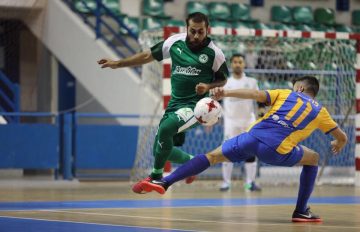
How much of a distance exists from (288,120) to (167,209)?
7.63 feet

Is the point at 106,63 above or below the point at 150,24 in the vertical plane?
below

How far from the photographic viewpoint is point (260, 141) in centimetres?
809

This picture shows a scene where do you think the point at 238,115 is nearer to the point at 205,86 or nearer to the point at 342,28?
the point at 205,86

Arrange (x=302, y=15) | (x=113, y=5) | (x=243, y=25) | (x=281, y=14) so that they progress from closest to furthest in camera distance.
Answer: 1. (x=113, y=5)
2. (x=243, y=25)
3. (x=281, y=14)
4. (x=302, y=15)

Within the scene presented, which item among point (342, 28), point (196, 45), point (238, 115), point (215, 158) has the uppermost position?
point (342, 28)

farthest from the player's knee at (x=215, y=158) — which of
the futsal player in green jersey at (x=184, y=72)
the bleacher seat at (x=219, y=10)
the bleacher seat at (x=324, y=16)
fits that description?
the bleacher seat at (x=324, y=16)

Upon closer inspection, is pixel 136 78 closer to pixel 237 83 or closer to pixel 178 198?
pixel 237 83

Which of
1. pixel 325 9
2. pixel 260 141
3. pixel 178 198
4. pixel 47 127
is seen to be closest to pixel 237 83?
pixel 178 198

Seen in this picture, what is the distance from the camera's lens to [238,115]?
14.7 metres

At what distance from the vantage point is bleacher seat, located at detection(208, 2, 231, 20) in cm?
2262

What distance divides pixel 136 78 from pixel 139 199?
6.89m

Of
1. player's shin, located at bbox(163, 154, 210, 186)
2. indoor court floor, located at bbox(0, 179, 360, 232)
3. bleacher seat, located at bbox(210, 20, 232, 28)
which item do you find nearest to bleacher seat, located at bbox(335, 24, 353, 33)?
bleacher seat, located at bbox(210, 20, 232, 28)

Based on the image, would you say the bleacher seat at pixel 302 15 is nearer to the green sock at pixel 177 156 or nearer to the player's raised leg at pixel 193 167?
the green sock at pixel 177 156

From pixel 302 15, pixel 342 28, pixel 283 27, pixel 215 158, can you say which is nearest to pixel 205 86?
pixel 215 158
